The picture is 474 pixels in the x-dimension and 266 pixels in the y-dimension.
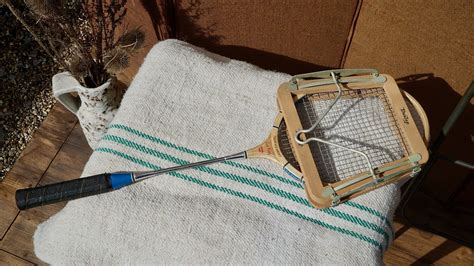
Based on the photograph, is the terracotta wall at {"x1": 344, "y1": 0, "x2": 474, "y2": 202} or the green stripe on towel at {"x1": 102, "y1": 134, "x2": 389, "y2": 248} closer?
the green stripe on towel at {"x1": 102, "y1": 134, "x2": 389, "y2": 248}

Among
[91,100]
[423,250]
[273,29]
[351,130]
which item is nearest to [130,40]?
[91,100]

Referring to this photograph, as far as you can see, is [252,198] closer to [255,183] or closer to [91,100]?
[255,183]

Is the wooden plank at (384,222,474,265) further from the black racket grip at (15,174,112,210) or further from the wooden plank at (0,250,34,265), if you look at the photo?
the wooden plank at (0,250,34,265)

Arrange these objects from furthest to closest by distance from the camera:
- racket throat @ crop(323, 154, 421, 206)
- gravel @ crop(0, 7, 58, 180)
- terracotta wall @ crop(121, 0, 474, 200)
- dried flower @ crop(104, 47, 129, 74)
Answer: gravel @ crop(0, 7, 58, 180), dried flower @ crop(104, 47, 129, 74), terracotta wall @ crop(121, 0, 474, 200), racket throat @ crop(323, 154, 421, 206)

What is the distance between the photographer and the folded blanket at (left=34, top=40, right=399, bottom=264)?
0.88 meters

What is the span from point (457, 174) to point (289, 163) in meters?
0.74

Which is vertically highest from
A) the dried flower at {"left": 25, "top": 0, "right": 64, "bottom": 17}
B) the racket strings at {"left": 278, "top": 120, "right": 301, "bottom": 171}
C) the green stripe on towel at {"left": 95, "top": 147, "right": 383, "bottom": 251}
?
the dried flower at {"left": 25, "top": 0, "right": 64, "bottom": 17}

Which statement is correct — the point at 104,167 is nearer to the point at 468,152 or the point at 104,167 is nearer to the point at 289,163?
the point at 289,163

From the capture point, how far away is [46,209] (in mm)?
1431

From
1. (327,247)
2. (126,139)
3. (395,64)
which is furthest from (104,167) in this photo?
(395,64)

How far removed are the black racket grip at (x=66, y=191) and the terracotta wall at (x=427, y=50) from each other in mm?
690

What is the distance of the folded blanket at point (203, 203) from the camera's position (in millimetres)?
881

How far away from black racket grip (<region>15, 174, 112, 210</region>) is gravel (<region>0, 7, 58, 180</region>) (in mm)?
685

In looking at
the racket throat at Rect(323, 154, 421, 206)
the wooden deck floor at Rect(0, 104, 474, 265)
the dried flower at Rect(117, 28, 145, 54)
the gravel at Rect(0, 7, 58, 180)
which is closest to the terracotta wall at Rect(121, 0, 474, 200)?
the dried flower at Rect(117, 28, 145, 54)
